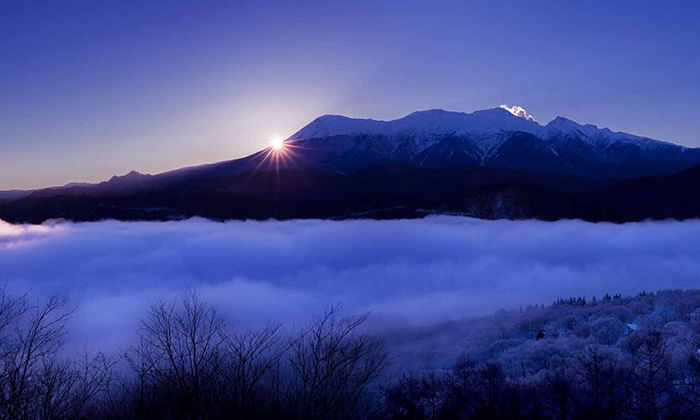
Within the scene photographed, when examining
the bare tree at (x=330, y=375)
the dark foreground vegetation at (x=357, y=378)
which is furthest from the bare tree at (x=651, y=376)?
the bare tree at (x=330, y=375)

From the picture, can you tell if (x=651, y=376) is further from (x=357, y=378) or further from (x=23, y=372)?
(x=23, y=372)

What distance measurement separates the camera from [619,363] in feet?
365

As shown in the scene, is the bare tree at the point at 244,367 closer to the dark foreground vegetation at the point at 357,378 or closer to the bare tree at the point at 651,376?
the dark foreground vegetation at the point at 357,378

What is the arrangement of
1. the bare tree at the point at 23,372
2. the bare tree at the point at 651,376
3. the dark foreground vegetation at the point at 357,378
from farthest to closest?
the bare tree at the point at 651,376 → the dark foreground vegetation at the point at 357,378 → the bare tree at the point at 23,372

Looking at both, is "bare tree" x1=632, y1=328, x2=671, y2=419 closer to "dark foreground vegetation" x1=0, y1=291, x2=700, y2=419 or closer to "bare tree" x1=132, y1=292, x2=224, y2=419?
"dark foreground vegetation" x1=0, y1=291, x2=700, y2=419

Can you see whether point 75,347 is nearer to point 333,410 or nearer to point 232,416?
point 232,416

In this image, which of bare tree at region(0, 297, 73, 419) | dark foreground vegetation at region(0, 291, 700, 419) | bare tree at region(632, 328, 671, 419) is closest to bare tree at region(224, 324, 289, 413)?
dark foreground vegetation at region(0, 291, 700, 419)

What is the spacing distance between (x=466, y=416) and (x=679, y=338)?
98919 mm

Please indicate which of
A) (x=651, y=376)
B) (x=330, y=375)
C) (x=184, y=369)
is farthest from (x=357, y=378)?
(x=651, y=376)

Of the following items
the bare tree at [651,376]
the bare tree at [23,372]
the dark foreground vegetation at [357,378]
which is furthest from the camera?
the bare tree at [651,376]

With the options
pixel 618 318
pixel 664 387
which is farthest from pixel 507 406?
pixel 618 318

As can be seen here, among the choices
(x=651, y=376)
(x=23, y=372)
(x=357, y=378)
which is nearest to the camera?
(x=23, y=372)

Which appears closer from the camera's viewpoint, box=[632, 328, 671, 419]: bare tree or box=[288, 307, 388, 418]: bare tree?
box=[288, 307, 388, 418]: bare tree

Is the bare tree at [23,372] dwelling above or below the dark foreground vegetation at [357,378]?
above
